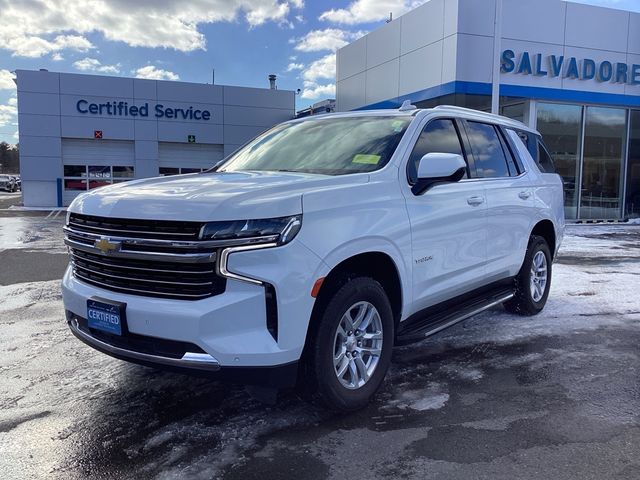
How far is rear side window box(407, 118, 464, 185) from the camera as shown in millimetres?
4098

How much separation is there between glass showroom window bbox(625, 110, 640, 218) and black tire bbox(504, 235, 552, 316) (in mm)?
14981

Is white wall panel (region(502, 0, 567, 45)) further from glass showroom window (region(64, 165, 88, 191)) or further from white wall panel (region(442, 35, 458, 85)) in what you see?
glass showroom window (region(64, 165, 88, 191))

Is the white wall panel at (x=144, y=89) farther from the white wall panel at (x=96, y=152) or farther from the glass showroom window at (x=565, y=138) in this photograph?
the glass showroom window at (x=565, y=138)

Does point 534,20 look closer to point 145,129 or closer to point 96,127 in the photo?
point 145,129

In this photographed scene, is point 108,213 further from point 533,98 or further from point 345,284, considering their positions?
point 533,98

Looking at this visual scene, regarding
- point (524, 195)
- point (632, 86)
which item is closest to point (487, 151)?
point (524, 195)

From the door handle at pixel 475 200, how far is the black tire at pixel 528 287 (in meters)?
1.36

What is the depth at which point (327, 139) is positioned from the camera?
14.8 feet

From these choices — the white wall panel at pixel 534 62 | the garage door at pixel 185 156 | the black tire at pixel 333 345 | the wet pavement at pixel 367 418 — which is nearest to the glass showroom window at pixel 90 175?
the garage door at pixel 185 156

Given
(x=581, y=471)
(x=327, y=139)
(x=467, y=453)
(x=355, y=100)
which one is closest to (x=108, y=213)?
(x=327, y=139)

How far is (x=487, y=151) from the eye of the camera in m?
5.25

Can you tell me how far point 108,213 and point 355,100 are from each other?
18554 mm

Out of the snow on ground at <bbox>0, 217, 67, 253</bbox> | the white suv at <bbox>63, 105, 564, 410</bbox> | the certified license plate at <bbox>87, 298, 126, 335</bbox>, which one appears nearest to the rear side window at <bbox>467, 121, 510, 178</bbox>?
the white suv at <bbox>63, 105, 564, 410</bbox>

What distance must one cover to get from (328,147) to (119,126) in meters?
24.8
